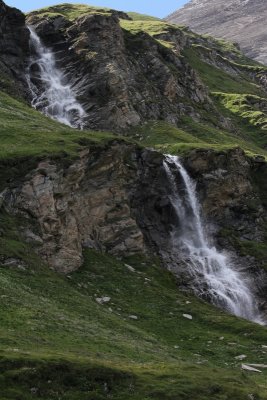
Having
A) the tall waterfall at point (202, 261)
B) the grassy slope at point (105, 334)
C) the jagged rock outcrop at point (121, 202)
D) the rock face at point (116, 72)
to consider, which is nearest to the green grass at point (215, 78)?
the rock face at point (116, 72)

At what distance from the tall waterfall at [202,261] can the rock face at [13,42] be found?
40.6 m

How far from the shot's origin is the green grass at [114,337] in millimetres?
22594

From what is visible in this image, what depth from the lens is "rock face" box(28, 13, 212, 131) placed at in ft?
322

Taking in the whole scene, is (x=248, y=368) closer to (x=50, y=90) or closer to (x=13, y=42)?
(x=50, y=90)

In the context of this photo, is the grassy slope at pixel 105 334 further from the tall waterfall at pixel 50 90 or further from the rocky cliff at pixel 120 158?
the tall waterfall at pixel 50 90

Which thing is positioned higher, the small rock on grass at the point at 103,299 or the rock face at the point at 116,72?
the rock face at the point at 116,72

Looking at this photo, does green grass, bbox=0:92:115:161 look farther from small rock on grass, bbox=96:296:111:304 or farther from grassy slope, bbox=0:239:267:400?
small rock on grass, bbox=96:296:111:304

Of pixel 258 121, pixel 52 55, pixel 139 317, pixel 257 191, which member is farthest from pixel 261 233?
pixel 258 121

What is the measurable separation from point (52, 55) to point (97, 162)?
55079 mm

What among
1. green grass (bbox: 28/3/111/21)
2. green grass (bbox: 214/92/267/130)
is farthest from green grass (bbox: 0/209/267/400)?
green grass (bbox: 214/92/267/130)

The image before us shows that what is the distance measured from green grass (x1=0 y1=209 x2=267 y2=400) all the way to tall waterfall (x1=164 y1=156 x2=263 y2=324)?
17.2 ft

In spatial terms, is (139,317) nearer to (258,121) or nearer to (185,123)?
(185,123)

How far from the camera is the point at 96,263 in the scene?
51.4 meters

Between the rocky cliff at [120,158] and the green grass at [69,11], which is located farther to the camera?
the green grass at [69,11]
